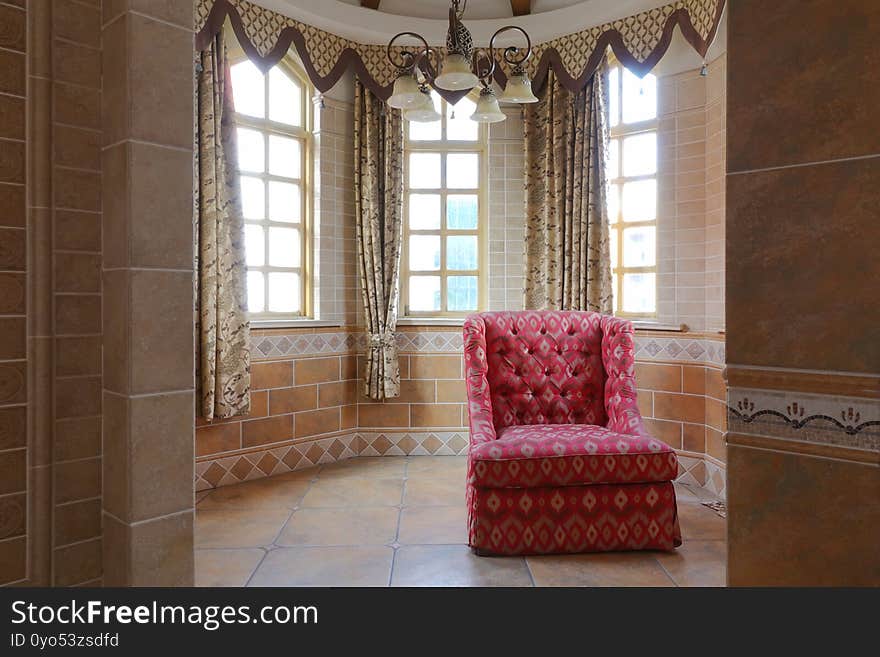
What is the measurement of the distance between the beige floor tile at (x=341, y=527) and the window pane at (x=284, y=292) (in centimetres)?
162

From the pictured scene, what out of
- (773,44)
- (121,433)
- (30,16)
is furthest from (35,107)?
(773,44)

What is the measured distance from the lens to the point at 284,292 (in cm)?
443

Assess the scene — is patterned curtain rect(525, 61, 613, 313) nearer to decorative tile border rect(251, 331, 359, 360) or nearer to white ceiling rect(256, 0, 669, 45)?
white ceiling rect(256, 0, 669, 45)

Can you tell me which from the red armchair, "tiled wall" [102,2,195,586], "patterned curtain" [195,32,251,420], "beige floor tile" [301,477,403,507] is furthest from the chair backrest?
"tiled wall" [102,2,195,586]

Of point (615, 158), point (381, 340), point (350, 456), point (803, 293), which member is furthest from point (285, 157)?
point (803, 293)

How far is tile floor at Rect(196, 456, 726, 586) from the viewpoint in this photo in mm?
2545

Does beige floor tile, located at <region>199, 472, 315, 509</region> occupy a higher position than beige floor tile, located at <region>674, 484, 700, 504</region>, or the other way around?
beige floor tile, located at <region>199, 472, 315, 509</region>

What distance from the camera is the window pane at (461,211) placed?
16.0 feet

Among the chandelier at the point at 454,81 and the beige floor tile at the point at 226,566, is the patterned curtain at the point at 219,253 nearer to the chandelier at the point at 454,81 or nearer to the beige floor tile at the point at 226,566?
the beige floor tile at the point at 226,566

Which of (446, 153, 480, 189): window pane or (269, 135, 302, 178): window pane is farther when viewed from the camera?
(446, 153, 480, 189): window pane

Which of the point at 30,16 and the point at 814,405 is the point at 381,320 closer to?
the point at 30,16

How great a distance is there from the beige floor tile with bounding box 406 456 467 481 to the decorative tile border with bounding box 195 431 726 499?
10 centimetres

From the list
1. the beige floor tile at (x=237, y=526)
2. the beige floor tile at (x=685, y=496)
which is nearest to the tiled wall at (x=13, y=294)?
the beige floor tile at (x=237, y=526)

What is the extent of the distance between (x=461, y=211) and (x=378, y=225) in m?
0.75
